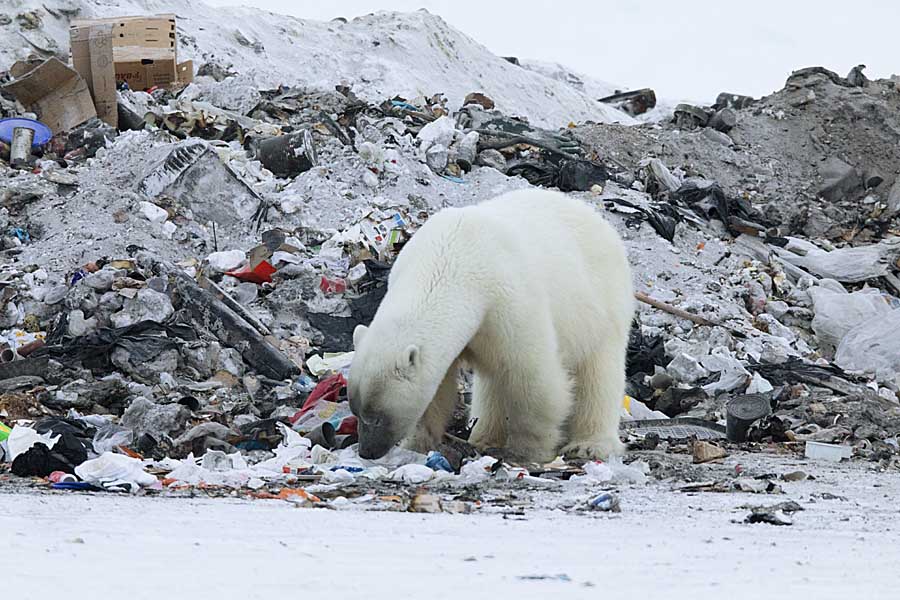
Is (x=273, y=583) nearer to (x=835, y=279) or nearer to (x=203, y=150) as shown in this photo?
(x=203, y=150)

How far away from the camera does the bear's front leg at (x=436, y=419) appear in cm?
595

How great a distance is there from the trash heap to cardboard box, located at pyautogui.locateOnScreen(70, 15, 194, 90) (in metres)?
0.27

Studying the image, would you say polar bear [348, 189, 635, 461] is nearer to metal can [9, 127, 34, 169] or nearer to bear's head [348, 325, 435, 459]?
bear's head [348, 325, 435, 459]

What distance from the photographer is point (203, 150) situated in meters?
12.2

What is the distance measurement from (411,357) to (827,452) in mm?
2920

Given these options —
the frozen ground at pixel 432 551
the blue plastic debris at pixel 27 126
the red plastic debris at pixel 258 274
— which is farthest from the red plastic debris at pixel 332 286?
the frozen ground at pixel 432 551

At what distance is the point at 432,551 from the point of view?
2.88 m

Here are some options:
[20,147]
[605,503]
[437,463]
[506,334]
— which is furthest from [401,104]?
[605,503]

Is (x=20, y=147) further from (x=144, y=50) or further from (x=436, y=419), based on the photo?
(x=436, y=419)

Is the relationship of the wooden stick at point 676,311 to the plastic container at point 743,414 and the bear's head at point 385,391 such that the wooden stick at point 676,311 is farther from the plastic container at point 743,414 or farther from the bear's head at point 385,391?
the bear's head at point 385,391

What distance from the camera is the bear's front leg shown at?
595 centimetres

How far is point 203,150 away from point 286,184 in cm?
121

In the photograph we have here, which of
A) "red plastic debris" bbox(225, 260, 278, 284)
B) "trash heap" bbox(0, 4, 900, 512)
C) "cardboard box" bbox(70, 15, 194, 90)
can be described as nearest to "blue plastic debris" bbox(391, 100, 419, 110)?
"trash heap" bbox(0, 4, 900, 512)

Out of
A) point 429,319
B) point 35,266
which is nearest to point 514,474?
point 429,319
